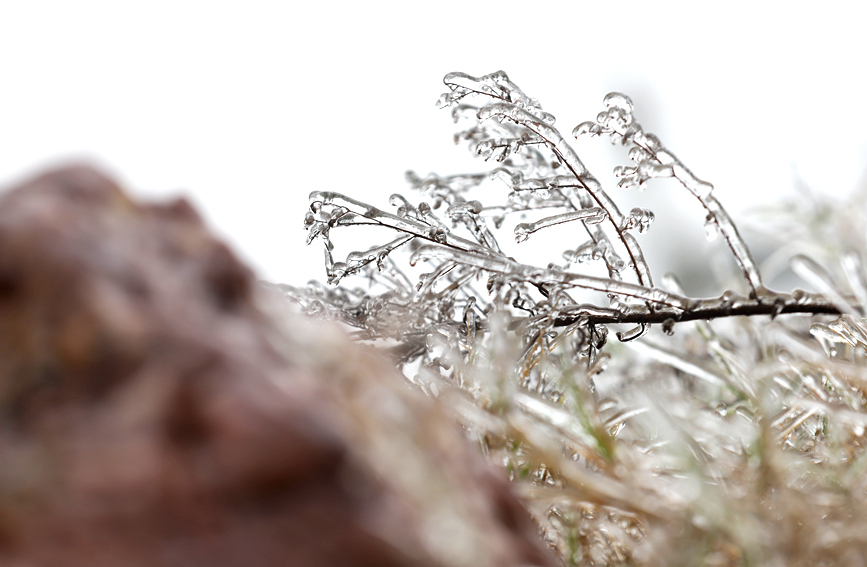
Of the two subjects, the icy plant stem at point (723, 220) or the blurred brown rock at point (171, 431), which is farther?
the icy plant stem at point (723, 220)

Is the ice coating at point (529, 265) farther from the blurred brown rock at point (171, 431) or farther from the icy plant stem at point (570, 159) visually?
the blurred brown rock at point (171, 431)

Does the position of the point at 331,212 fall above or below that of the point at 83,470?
above

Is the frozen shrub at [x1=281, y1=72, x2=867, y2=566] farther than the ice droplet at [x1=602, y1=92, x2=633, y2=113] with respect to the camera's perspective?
No

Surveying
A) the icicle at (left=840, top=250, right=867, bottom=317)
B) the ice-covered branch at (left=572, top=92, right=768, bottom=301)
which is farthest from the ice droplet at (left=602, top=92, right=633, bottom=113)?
the icicle at (left=840, top=250, right=867, bottom=317)

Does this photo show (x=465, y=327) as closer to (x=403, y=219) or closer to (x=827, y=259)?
(x=403, y=219)

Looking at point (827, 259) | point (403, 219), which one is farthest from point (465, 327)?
point (827, 259)

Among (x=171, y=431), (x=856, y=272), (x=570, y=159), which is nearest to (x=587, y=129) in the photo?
(x=570, y=159)

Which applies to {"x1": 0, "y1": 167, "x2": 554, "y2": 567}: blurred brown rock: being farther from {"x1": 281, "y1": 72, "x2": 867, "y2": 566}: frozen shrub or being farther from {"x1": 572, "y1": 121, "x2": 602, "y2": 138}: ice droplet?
{"x1": 572, "y1": 121, "x2": 602, "y2": 138}: ice droplet

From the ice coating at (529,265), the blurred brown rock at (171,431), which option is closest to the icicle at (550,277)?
the ice coating at (529,265)
